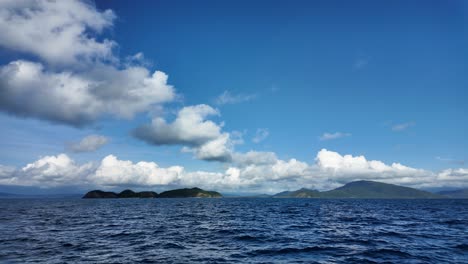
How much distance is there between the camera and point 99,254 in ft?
85.1

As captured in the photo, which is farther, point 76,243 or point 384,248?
point 76,243

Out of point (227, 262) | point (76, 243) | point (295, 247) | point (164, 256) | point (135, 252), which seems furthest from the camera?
point (76, 243)

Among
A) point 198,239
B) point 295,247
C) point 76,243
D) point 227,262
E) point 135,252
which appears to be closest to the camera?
point 227,262

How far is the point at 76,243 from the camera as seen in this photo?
31.4m

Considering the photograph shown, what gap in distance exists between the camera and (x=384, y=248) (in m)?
28.4

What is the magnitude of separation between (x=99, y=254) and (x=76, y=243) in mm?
7801

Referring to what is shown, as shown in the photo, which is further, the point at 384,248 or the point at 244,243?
the point at 244,243

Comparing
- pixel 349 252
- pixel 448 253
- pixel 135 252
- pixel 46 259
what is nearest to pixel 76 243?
pixel 46 259

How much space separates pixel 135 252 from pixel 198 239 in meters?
9.37

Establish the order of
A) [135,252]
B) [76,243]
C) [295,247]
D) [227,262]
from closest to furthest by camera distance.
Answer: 1. [227,262]
2. [135,252]
3. [295,247]
4. [76,243]

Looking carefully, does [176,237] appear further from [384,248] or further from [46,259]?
[384,248]

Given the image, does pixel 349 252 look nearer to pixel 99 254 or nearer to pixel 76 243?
pixel 99 254

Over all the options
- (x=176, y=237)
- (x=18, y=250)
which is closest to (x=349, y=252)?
(x=176, y=237)

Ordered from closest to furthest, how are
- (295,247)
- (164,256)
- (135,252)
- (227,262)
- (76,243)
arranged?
1. (227,262)
2. (164,256)
3. (135,252)
4. (295,247)
5. (76,243)
